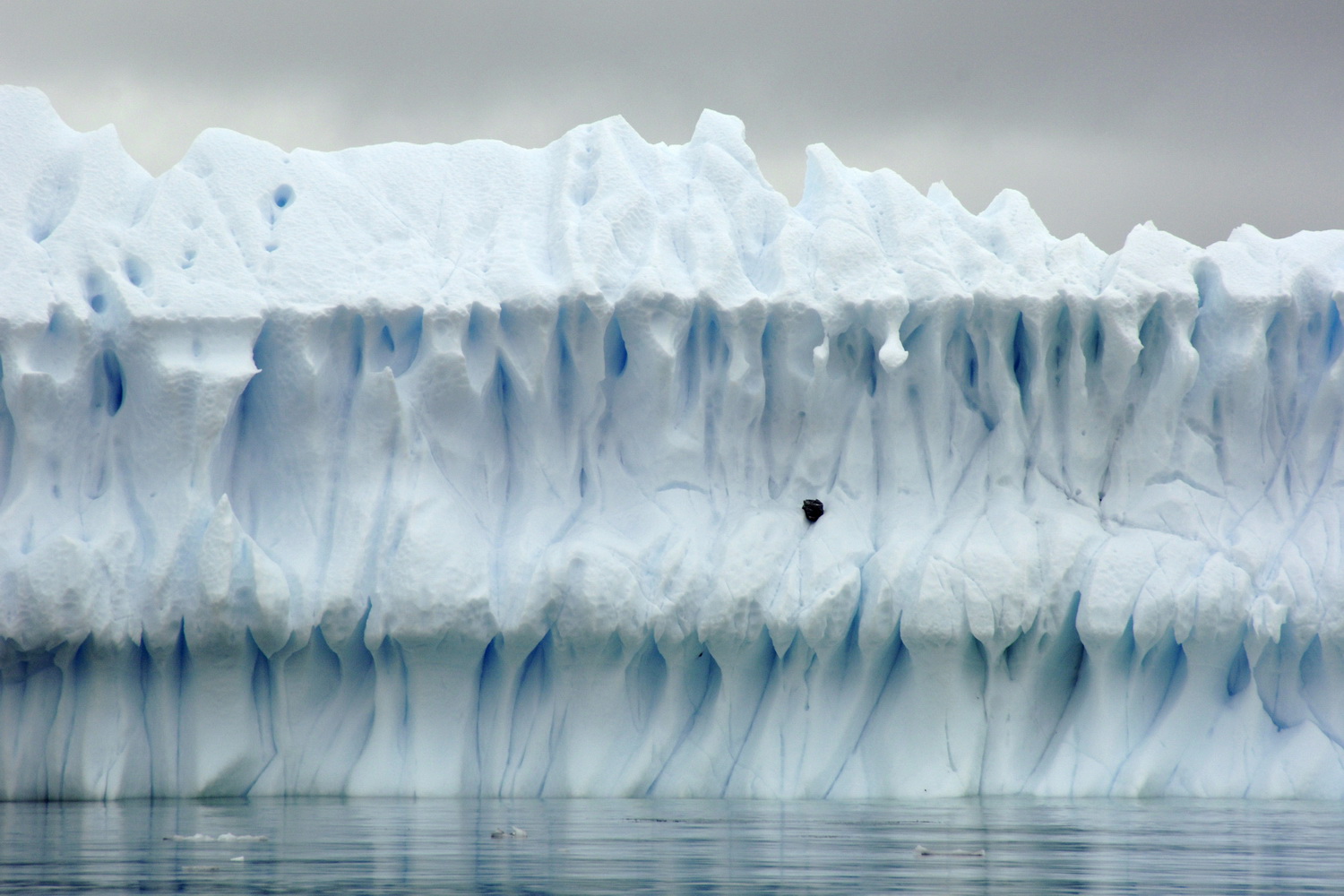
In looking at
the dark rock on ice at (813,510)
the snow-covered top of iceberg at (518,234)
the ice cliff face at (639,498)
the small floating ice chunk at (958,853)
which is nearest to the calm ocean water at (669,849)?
the small floating ice chunk at (958,853)

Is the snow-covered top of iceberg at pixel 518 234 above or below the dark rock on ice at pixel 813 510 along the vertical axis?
above

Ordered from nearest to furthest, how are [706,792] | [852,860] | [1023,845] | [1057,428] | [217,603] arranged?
[852,860], [1023,845], [217,603], [706,792], [1057,428]

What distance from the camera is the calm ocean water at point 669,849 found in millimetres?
5051

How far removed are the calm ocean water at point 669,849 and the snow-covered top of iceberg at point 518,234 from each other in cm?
402

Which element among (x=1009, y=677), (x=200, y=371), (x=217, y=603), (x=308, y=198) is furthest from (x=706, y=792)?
(x=308, y=198)

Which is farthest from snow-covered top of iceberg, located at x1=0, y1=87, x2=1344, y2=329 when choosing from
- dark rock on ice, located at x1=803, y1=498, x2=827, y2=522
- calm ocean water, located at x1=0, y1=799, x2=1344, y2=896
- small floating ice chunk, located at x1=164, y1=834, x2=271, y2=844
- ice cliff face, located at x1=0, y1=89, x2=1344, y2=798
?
small floating ice chunk, located at x1=164, y1=834, x2=271, y2=844

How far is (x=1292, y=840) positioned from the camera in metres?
7.22

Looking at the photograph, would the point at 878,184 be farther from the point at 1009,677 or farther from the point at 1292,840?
the point at 1292,840

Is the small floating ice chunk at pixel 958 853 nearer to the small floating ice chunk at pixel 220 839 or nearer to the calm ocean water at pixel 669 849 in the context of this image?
the calm ocean water at pixel 669 849

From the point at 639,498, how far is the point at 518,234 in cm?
239

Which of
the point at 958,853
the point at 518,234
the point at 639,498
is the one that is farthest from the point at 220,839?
the point at 518,234

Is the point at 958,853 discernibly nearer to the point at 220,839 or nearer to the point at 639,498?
the point at 220,839

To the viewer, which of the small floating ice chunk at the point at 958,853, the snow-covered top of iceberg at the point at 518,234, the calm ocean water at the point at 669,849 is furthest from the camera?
the snow-covered top of iceberg at the point at 518,234

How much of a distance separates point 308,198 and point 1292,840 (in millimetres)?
9023
